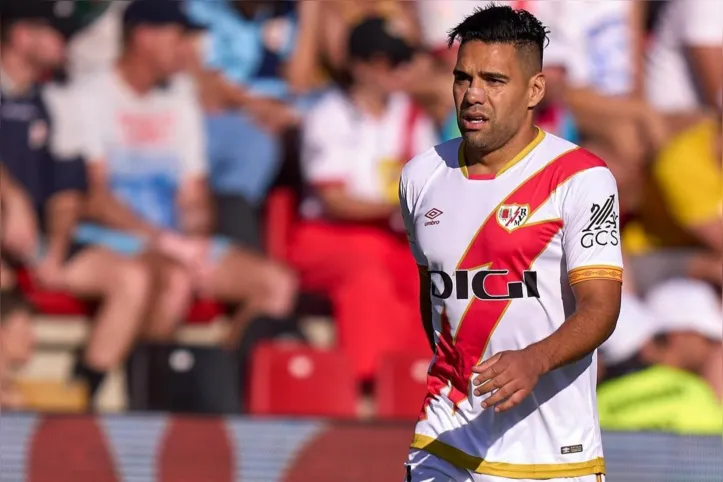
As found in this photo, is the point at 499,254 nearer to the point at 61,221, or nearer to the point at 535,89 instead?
the point at 535,89

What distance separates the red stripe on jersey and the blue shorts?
15.5 ft

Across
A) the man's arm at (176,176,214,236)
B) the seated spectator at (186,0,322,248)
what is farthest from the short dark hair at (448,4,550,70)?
the seated spectator at (186,0,322,248)

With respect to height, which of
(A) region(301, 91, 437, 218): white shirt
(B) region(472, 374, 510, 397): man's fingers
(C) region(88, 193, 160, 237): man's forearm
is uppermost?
(A) region(301, 91, 437, 218): white shirt

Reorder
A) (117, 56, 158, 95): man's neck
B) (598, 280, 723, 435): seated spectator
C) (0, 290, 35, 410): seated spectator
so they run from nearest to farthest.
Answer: (598, 280, 723, 435): seated spectator → (0, 290, 35, 410): seated spectator → (117, 56, 158, 95): man's neck

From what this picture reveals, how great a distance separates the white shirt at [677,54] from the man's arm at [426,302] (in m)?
4.97

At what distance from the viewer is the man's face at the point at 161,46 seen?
28.6ft

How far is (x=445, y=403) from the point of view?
12.5 ft

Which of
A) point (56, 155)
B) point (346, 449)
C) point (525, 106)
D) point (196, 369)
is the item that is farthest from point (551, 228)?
point (56, 155)

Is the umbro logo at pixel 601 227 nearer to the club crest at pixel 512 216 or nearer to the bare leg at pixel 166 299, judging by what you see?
the club crest at pixel 512 216

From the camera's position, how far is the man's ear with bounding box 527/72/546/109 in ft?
12.1

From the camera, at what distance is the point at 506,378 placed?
3.15 metres

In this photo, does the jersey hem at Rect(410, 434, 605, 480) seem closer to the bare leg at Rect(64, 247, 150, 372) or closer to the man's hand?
the man's hand

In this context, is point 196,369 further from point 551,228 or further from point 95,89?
point 551,228

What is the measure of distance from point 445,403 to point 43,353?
4932 millimetres
